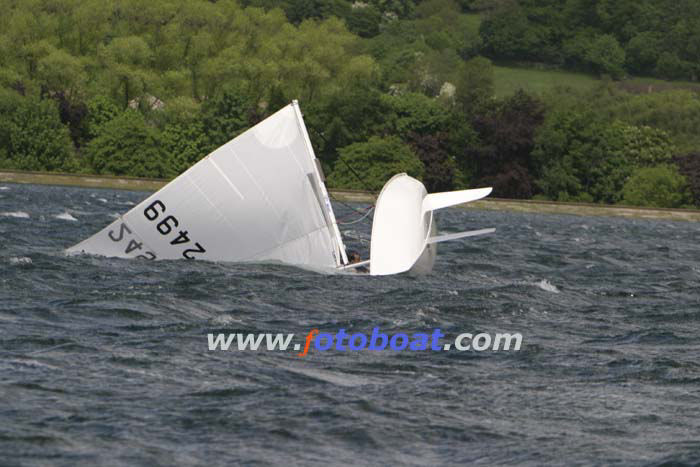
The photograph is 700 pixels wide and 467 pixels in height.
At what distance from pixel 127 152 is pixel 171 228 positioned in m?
86.8

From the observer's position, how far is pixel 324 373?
66.3 feet

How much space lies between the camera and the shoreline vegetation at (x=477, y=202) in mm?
108875

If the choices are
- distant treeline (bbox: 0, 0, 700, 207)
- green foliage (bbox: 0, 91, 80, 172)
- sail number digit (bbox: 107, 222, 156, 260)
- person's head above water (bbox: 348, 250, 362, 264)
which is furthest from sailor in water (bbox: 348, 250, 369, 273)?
green foliage (bbox: 0, 91, 80, 172)

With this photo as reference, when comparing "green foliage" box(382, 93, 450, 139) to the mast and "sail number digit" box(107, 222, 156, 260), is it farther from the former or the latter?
"sail number digit" box(107, 222, 156, 260)

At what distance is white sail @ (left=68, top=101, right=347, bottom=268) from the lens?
34.1m

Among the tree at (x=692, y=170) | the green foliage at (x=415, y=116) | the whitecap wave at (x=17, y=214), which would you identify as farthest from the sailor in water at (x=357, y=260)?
the green foliage at (x=415, y=116)

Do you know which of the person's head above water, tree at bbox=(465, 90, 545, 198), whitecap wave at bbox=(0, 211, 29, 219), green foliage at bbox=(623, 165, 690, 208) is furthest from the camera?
tree at bbox=(465, 90, 545, 198)

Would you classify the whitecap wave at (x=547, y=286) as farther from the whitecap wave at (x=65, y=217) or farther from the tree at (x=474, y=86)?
the tree at (x=474, y=86)

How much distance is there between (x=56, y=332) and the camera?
22234 mm

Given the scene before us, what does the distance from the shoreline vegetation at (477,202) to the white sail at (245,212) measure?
238 ft

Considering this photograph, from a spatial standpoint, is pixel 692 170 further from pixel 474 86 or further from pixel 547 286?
pixel 547 286

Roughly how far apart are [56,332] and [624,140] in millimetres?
115369

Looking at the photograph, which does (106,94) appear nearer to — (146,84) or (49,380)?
(146,84)

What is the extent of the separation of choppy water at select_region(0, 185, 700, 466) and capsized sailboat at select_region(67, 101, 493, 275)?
0.72 meters
